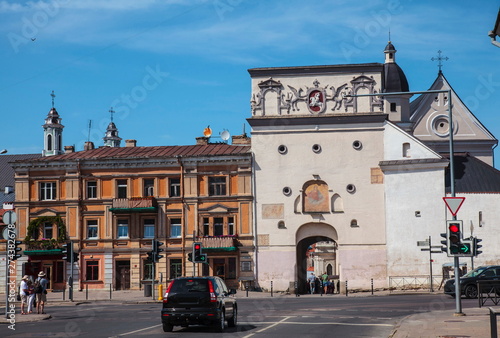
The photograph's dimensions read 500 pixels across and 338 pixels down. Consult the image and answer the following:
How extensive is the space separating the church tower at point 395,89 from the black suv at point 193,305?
53381 millimetres

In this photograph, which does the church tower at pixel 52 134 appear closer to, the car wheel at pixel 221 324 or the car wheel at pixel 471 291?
the car wheel at pixel 471 291

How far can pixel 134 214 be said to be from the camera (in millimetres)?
61531

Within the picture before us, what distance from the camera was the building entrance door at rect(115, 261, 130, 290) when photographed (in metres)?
61.4

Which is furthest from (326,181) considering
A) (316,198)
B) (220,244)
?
(220,244)

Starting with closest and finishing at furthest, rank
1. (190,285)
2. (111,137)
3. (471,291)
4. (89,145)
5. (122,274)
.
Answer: (190,285)
(471,291)
(122,274)
(89,145)
(111,137)

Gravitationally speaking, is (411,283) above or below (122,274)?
below

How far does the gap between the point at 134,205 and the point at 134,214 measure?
4.24 feet

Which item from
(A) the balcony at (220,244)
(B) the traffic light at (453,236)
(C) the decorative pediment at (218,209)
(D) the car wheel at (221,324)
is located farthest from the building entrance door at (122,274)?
(D) the car wheel at (221,324)

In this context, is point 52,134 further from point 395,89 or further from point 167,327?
point 167,327

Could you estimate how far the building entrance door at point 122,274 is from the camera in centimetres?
6138

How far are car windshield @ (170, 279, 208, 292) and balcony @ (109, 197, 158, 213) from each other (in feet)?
120

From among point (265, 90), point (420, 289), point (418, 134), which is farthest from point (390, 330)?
point (418, 134)

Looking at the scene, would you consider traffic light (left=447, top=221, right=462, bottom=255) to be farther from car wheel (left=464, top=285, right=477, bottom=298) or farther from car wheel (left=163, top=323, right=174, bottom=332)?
car wheel (left=464, top=285, right=477, bottom=298)

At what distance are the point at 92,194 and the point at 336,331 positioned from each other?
4131cm
